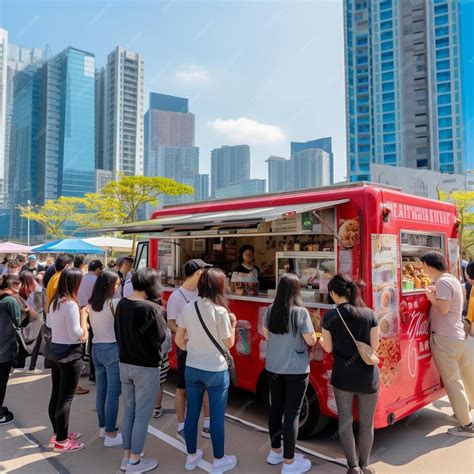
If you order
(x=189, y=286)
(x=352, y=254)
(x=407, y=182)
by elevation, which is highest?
(x=407, y=182)

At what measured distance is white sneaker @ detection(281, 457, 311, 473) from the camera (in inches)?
131

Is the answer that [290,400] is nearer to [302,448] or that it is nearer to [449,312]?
[302,448]

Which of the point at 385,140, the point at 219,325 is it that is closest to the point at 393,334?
the point at 219,325

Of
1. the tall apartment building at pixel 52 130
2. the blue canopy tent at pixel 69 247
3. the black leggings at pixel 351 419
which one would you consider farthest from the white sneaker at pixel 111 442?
the tall apartment building at pixel 52 130

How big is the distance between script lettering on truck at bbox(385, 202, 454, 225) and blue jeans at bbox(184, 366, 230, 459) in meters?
2.25

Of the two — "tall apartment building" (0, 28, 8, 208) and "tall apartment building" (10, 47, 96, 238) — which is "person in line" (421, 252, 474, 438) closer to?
"tall apartment building" (0, 28, 8, 208)

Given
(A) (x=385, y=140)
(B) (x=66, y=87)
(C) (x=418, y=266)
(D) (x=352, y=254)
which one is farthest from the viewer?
(B) (x=66, y=87)

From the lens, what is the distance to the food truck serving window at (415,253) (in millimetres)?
4137

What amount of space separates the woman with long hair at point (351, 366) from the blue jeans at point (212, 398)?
927 millimetres

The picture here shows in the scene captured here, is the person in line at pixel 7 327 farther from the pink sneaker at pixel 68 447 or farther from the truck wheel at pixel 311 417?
the truck wheel at pixel 311 417

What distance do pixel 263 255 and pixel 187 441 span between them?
3.77 m

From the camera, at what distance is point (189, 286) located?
160 inches

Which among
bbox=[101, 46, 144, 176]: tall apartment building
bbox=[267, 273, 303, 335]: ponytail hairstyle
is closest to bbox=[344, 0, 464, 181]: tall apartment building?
bbox=[101, 46, 144, 176]: tall apartment building

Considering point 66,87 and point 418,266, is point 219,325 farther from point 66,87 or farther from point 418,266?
point 66,87
